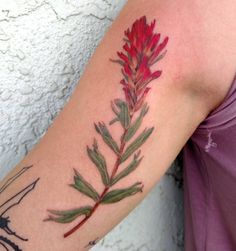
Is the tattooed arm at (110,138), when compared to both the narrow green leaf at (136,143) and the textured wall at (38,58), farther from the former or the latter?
the textured wall at (38,58)

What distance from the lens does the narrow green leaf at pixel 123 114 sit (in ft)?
2.38

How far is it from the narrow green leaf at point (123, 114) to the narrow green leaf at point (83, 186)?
4.4 inches

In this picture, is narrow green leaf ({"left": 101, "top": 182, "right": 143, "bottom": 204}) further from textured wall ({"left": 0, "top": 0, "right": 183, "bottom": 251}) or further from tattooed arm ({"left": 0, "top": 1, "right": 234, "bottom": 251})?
textured wall ({"left": 0, "top": 0, "right": 183, "bottom": 251})

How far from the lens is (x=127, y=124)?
0.73 meters

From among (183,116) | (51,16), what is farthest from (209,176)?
(51,16)

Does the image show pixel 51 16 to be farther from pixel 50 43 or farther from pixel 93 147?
pixel 93 147

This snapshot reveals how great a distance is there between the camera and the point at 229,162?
2.78 feet

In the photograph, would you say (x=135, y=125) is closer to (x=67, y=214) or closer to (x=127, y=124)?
(x=127, y=124)

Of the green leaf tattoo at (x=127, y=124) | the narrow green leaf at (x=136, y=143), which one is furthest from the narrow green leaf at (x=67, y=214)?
the narrow green leaf at (x=136, y=143)

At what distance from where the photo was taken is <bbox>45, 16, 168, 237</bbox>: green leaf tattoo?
28.4 inches

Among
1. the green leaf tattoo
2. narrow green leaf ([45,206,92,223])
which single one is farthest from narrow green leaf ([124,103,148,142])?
narrow green leaf ([45,206,92,223])

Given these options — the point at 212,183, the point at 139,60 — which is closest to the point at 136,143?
the point at 139,60

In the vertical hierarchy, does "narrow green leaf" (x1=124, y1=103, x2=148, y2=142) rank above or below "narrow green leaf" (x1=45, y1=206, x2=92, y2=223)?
above

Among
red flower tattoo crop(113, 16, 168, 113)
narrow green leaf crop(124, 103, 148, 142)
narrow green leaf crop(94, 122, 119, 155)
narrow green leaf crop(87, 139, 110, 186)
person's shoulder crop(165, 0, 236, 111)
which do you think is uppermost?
person's shoulder crop(165, 0, 236, 111)
